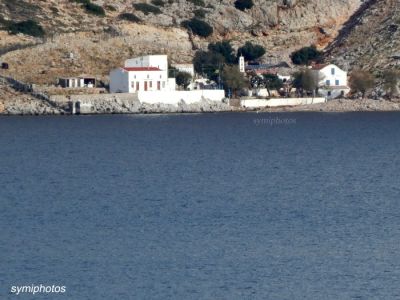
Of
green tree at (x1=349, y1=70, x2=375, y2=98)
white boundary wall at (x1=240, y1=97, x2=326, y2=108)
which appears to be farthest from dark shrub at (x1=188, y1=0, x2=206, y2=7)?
green tree at (x1=349, y1=70, x2=375, y2=98)

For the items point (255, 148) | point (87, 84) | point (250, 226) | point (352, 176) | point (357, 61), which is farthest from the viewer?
point (357, 61)

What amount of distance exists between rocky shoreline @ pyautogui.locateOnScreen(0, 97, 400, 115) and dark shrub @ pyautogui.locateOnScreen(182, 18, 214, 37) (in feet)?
35.2

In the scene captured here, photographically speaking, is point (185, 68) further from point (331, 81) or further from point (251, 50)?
point (331, 81)

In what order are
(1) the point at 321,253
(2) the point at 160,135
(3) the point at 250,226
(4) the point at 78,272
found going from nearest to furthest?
(4) the point at 78,272
(1) the point at 321,253
(3) the point at 250,226
(2) the point at 160,135

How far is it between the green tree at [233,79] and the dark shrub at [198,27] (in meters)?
8.18

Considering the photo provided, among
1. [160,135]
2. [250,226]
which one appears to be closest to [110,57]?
[160,135]

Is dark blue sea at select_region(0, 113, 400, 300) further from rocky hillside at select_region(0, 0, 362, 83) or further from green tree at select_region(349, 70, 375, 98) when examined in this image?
rocky hillside at select_region(0, 0, 362, 83)

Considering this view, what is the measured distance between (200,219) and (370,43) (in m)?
69.1

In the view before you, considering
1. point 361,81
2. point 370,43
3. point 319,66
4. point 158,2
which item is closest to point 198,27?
→ point 158,2

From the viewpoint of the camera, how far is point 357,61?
110 metres

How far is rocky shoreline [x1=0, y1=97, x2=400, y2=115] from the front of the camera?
9944 cm

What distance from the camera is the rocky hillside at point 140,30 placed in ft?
344

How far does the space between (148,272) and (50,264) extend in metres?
2.55

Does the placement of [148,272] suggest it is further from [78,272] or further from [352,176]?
[352,176]
